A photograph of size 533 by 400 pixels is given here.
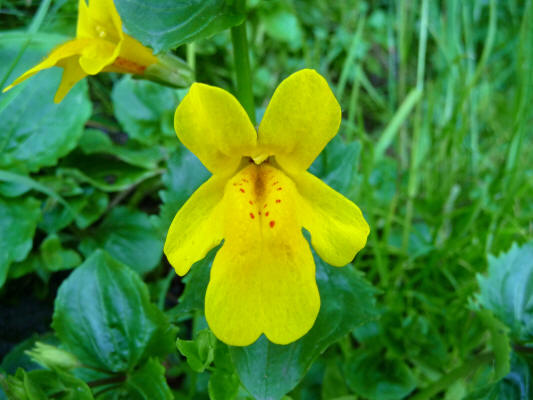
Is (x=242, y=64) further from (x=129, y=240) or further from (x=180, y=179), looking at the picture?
(x=129, y=240)

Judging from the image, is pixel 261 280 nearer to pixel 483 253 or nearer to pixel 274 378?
pixel 274 378

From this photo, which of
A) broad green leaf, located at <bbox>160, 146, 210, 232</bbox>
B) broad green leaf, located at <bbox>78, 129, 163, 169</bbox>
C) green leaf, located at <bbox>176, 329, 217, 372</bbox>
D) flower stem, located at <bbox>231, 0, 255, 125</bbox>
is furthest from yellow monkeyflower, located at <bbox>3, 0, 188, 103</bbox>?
broad green leaf, located at <bbox>78, 129, 163, 169</bbox>

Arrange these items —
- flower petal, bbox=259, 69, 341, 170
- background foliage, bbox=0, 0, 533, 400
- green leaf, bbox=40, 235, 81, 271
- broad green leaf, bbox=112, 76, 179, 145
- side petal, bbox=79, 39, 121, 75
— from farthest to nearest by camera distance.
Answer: broad green leaf, bbox=112, 76, 179, 145 < green leaf, bbox=40, 235, 81, 271 < background foliage, bbox=0, 0, 533, 400 < side petal, bbox=79, 39, 121, 75 < flower petal, bbox=259, 69, 341, 170

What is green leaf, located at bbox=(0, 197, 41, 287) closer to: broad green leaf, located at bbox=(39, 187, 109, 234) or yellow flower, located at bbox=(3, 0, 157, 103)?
broad green leaf, located at bbox=(39, 187, 109, 234)

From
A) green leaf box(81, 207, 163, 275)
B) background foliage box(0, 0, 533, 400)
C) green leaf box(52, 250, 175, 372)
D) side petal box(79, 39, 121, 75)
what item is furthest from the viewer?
green leaf box(81, 207, 163, 275)

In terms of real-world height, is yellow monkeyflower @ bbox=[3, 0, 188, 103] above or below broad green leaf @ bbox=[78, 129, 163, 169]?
above

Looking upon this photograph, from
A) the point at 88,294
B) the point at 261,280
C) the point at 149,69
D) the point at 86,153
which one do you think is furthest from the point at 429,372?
the point at 86,153

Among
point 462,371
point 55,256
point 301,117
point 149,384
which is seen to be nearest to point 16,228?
point 55,256

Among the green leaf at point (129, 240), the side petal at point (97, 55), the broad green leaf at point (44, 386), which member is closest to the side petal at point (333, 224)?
the side petal at point (97, 55)
